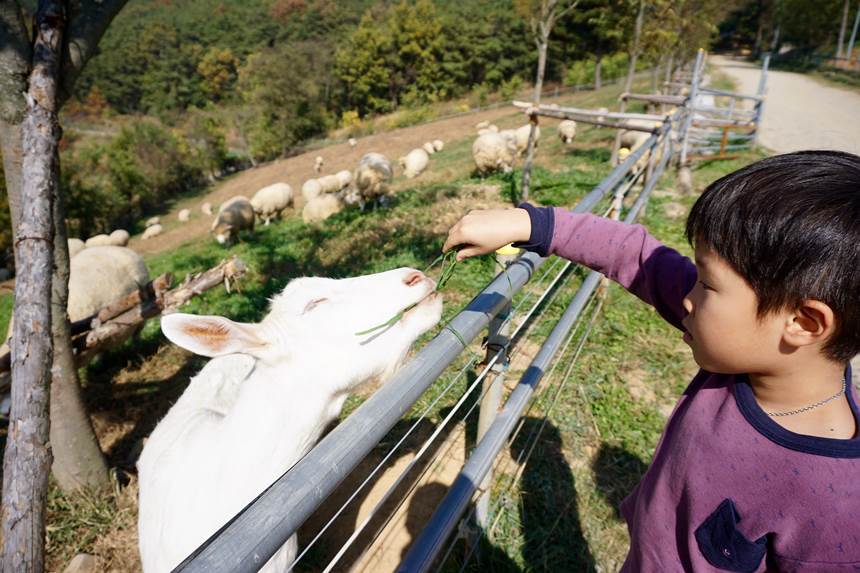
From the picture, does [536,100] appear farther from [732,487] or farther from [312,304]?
[732,487]


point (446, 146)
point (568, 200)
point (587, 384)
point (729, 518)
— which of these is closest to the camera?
point (729, 518)

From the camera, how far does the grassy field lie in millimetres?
2656

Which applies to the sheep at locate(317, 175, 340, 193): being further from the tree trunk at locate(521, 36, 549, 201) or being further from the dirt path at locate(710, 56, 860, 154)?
the dirt path at locate(710, 56, 860, 154)

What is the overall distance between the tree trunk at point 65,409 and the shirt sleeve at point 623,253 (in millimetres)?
2922

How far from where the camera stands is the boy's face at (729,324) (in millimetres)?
1014

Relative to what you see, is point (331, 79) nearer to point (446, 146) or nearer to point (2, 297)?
point (446, 146)

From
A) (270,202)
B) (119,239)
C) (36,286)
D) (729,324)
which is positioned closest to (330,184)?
(270,202)

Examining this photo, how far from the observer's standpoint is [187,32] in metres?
75.4

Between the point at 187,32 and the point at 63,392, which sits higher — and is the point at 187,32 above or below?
above

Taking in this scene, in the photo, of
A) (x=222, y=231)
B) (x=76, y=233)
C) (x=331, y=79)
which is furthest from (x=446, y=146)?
(x=331, y=79)

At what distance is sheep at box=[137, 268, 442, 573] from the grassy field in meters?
1.27

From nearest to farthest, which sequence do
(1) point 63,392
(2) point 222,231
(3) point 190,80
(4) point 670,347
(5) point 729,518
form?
(5) point 729,518 → (1) point 63,392 → (4) point 670,347 → (2) point 222,231 → (3) point 190,80

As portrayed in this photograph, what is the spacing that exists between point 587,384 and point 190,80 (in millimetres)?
83975

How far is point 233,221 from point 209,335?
1389cm
